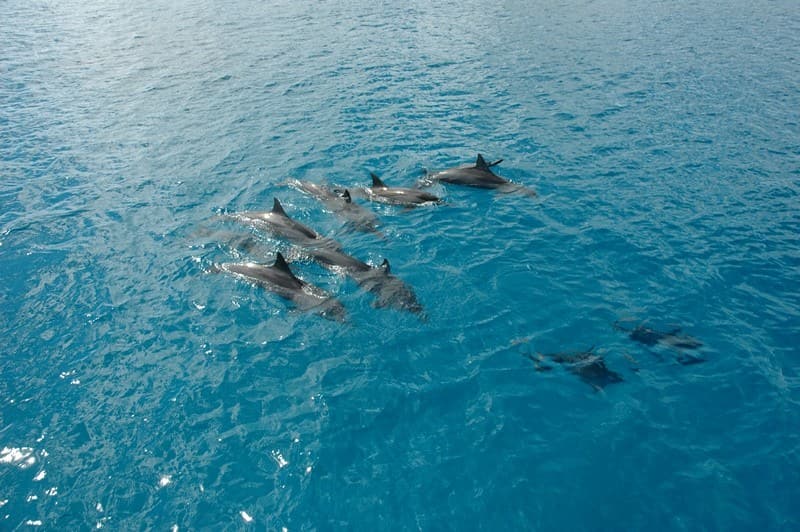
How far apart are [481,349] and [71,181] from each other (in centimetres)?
2065

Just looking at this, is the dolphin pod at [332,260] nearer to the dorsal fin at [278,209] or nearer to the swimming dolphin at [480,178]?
the dorsal fin at [278,209]

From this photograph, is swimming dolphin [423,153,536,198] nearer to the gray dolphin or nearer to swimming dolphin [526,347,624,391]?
the gray dolphin

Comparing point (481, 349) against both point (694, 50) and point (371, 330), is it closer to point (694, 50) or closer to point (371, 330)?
point (371, 330)

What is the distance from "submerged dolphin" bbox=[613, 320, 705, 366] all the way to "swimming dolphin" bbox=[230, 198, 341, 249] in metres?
9.50

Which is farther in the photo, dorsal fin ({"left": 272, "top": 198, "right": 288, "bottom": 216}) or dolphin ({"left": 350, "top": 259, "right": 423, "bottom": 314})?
dorsal fin ({"left": 272, "top": 198, "right": 288, "bottom": 216})

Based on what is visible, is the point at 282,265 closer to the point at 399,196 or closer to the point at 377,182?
the point at 399,196

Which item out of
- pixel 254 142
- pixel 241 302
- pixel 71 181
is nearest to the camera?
pixel 241 302

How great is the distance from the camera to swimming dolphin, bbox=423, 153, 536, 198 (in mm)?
19531

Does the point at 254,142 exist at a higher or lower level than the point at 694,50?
lower

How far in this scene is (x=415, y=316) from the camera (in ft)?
43.1

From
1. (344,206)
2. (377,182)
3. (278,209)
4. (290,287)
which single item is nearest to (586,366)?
(290,287)

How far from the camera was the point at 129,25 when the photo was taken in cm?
4994

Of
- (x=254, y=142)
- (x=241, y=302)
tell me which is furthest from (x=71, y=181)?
(x=241, y=302)

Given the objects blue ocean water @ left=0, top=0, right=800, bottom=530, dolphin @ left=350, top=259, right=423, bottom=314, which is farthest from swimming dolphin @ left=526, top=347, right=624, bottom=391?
dolphin @ left=350, top=259, right=423, bottom=314
